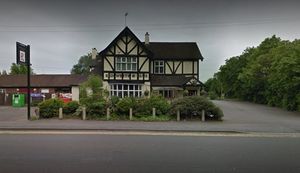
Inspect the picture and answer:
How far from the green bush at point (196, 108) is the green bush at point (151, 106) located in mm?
677

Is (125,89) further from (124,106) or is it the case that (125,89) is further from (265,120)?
(265,120)

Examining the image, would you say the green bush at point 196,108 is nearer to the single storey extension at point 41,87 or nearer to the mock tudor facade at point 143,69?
the mock tudor facade at point 143,69

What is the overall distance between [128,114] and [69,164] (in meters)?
14.5

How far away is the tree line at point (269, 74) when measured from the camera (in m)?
31.9

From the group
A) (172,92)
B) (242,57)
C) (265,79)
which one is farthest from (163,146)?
(242,57)

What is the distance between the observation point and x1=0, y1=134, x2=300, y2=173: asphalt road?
7469 mm

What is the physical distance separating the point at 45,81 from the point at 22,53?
28009 mm

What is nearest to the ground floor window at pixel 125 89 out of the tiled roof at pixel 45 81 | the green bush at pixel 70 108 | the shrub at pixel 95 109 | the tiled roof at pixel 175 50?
the tiled roof at pixel 175 50

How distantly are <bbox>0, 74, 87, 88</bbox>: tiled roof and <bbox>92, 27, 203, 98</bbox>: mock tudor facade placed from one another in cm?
717

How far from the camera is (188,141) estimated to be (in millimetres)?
12227

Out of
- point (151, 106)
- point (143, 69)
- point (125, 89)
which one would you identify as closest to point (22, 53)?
point (151, 106)

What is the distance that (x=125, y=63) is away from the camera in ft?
136

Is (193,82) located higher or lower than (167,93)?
higher

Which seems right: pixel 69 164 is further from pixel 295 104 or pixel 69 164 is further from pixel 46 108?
pixel 295 104
